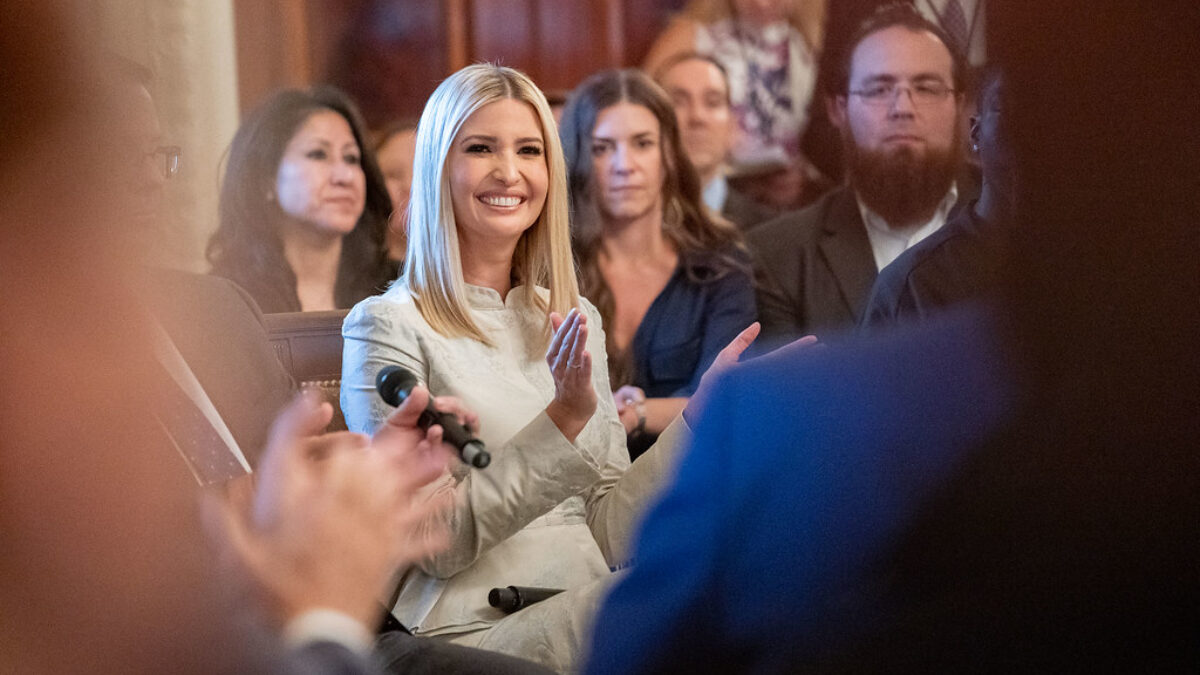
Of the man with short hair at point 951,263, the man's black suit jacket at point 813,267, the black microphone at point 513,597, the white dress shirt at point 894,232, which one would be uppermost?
the man with short hair at point 951,263

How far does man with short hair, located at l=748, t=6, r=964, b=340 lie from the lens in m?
1.83

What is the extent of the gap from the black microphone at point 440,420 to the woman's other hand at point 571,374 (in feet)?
0.48

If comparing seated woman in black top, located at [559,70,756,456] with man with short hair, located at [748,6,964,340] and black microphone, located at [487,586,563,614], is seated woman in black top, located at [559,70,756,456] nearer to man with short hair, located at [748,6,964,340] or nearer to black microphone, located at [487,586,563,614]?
man with short hair, located at [748,6,964,340]

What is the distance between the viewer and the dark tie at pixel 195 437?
68cm

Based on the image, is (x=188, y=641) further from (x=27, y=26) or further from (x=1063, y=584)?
(x=1063, y=584)

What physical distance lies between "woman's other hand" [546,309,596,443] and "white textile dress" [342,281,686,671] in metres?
0.02

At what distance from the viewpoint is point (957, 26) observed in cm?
180

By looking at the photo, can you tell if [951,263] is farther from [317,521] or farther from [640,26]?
[640,26]

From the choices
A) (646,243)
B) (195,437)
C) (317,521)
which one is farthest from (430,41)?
(317,521)

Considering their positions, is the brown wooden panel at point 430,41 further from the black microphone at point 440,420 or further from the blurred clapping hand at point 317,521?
the blurred clapping hand at point 317,521

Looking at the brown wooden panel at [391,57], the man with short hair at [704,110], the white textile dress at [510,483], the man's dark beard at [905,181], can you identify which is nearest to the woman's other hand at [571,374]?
the white textile dress at [510,483]

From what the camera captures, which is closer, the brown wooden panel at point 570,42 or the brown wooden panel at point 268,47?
the brown wooden panel at point 268,47

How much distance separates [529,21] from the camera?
9.67ft

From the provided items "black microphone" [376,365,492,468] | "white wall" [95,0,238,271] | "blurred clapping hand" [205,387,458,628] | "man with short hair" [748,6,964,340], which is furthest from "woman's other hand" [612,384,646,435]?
"blurred clapping hand" [205,387,458,628]
